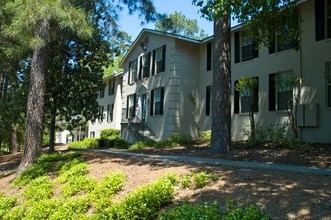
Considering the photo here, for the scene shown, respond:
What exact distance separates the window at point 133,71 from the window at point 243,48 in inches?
364

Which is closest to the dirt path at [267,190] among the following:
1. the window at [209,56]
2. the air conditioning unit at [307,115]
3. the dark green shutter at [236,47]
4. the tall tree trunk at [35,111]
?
the tall tree trunk at [35,111]

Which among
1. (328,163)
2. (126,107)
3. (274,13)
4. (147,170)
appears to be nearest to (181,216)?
(147,170)

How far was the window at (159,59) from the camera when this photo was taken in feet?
75.7

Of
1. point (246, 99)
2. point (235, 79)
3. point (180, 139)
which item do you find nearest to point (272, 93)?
point (246, 99)

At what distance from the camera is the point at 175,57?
21.9 metres

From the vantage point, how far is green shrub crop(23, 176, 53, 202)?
8.60m

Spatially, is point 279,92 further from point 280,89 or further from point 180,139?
point 180,139

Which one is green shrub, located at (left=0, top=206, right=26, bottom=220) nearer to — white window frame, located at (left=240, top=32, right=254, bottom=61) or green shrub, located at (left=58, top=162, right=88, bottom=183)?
green shrub, located at (left=58, top=162, right=88, bottom=183)

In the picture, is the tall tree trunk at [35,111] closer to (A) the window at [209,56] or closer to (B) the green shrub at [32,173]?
(B) the green shrub at [32,173]

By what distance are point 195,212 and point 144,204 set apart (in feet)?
3.82

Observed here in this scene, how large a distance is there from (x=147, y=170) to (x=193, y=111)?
13.5 meters

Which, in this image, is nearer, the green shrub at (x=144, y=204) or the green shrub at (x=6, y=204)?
the green shrub at (x=144, y=204)

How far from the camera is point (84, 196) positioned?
26.0ft

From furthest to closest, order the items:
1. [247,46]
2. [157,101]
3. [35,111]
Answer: [157,101] < [247,46] < [35,111]
